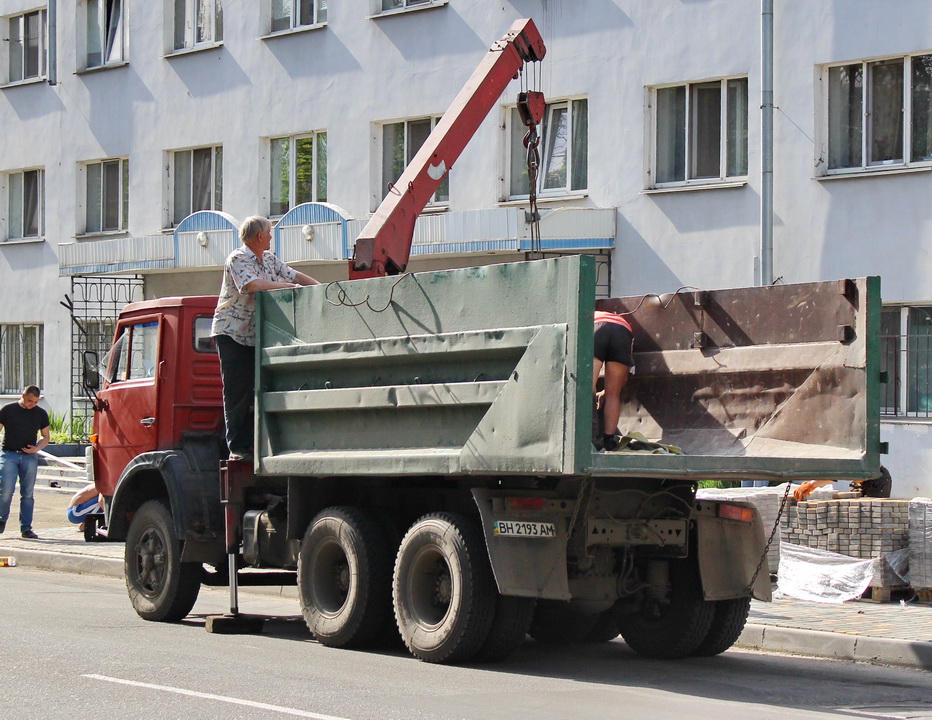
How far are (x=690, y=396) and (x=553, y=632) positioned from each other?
1.91 m

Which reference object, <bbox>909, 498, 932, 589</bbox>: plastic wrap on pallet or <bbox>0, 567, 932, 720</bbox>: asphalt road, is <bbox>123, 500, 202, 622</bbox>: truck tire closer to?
<bbox>0, 567, 932, 720</bbox>: asphalt road

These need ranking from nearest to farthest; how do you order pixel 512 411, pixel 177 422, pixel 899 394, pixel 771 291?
pixel 512 411 → pixel 771 291 → pixel 177 422 → pixel 899 394

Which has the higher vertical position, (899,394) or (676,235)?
(676,235)

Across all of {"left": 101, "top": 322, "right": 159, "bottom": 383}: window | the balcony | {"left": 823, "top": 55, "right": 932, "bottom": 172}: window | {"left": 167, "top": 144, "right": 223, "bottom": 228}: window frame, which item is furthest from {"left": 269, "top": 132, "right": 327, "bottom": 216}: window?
{"left": 101, "top": 322, "right": 159, "bottom": 383}: window

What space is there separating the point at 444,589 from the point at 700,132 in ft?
38.7

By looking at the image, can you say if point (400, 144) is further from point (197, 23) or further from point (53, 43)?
point (53, 43)

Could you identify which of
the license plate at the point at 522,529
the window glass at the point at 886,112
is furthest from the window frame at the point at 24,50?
the license plate at the point at 522,529

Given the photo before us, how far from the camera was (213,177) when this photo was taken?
996 inches

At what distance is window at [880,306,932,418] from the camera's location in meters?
17.0

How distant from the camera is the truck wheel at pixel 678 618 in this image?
921 centimetres

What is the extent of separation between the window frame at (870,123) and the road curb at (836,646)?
8.81 metres

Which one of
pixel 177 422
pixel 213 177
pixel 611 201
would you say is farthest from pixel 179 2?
pixel 177 422

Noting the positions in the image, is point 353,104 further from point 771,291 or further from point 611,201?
point 771,291

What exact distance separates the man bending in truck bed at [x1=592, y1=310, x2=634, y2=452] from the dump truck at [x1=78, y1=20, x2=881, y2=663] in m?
0.34
